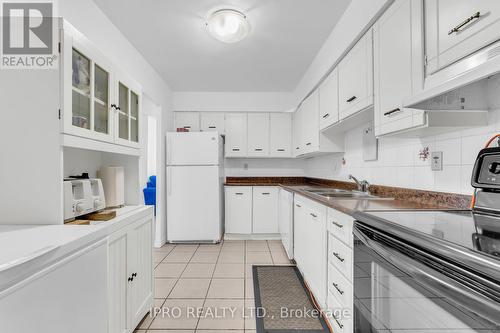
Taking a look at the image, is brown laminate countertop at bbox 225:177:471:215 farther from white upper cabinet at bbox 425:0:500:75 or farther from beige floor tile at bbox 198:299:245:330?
beige floor tile at bbox 198:299:245:330

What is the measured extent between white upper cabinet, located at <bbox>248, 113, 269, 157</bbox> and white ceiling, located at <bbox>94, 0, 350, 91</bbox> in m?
0.61

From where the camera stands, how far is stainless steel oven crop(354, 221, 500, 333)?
0.58m

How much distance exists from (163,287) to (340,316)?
1673 mm

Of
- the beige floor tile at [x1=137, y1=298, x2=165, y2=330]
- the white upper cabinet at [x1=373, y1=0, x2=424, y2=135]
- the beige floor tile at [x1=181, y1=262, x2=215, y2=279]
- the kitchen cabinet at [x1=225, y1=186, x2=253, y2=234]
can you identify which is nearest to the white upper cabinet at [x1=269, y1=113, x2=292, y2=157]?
the kitchen cabinet at [x1=225, y1=186, x2=253, y2=234]

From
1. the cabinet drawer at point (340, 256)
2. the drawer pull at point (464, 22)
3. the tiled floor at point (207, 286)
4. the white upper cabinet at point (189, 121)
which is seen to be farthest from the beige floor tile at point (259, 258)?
the drawer pull at point (464, 22)

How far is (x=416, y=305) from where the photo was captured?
0.78 m

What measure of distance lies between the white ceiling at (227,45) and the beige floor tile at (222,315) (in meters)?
2.52

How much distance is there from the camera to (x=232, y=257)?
3207 millimetres

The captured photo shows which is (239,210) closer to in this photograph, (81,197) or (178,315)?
(178,315)

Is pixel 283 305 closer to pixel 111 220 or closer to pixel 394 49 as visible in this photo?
pixel 111 220

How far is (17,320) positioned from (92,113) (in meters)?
1.11

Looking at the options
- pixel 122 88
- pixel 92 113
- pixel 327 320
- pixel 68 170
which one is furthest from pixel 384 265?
pixel 122 88

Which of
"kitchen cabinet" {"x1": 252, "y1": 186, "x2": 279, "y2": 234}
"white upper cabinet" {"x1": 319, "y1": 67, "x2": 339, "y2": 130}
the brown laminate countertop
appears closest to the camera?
the brown laminate countertop

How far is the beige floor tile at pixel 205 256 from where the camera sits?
3.10 metres
